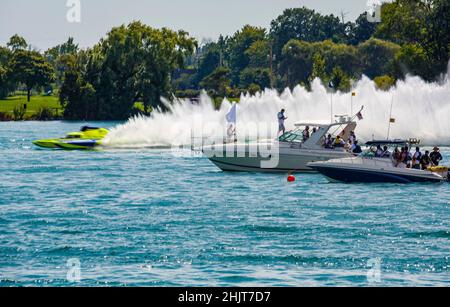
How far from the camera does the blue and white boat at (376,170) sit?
34469mm

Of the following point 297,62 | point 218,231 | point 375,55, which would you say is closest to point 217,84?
point 297,62

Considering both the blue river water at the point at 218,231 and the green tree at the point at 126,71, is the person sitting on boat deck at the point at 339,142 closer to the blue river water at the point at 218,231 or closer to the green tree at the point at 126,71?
the blue river water at the point at 218,231

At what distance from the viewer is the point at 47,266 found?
20812 mm

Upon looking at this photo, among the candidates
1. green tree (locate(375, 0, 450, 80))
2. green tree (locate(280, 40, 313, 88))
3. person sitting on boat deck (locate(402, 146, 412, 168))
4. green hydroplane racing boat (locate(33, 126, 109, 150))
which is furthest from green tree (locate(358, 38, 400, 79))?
person sitting on boat deck (locate(402, 146, 412, 168))

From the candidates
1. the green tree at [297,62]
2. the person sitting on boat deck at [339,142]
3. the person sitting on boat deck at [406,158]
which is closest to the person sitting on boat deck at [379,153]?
the person sitting on boat deck at [406,158]

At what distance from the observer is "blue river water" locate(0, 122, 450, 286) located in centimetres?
→ 1984

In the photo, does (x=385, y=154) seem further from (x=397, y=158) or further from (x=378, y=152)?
(x=397, y=158)

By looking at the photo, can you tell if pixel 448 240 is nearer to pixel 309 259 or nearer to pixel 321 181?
pixel 309 259

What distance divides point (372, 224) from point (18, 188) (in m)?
15.0

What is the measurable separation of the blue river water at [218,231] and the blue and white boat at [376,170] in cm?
35

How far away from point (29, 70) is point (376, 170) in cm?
12558

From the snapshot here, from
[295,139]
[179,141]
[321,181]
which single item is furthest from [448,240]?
[179,141]

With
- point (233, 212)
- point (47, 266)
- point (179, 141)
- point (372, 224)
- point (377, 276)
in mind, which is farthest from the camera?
point (179, 141)

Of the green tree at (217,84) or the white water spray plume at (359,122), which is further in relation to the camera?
the green tree at (217,84)
